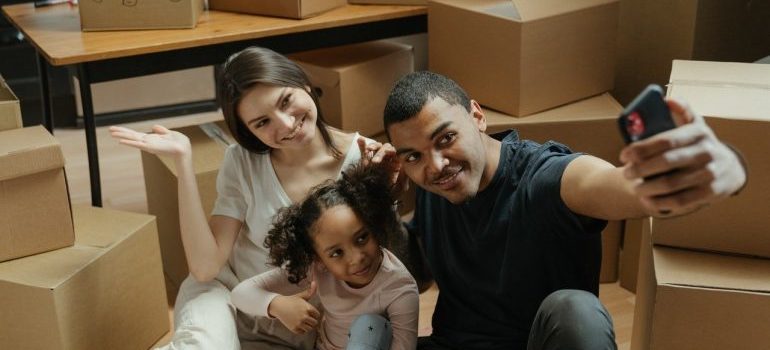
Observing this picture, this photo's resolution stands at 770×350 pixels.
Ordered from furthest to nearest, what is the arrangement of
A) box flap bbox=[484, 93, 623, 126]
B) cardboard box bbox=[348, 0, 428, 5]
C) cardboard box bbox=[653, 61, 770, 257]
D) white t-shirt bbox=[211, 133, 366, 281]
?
cardboard box bbox=[348, 0, 428, 5]
box flap bbox=[484, 93, 623, 126]
white t-shirt bbox=[211, 133, 366, 281]
cardboard box bbox=[653, 61, 770, 257]

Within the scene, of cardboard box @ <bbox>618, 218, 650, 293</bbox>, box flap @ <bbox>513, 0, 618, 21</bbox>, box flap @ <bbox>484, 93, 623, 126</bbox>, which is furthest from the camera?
cardboard box @ <bbox>618, 218, 650, 293</bbox>

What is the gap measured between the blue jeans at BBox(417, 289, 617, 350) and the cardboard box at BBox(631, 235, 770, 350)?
196 millimetres

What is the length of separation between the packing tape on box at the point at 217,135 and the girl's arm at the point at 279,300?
70cm

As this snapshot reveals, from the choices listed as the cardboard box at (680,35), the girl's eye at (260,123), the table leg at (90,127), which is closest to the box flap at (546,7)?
the cardboard box at (680,35)

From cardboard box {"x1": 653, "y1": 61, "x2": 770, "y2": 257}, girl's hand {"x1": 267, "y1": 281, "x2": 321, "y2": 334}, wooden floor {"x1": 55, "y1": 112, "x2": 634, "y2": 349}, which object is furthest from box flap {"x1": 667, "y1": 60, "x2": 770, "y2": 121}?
wooden floor {"x1": 55, "y1": 112, "x2": 634, "y2": 349}

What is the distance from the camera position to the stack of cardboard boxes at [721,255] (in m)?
1.57

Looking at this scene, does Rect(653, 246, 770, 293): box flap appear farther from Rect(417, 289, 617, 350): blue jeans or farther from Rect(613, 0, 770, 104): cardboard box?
Rect(613, 0, 770, 104): cardboard box

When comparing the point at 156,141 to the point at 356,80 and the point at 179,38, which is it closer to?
the point at 179,38

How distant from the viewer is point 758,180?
5.19 feet

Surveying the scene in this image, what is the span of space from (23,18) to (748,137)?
6.89 ft

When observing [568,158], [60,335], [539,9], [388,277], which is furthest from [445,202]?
[60,335]

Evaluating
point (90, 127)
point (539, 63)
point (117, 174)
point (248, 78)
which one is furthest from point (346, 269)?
point (117, 174)

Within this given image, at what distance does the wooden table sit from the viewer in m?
2.41

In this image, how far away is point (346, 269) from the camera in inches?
70.2
